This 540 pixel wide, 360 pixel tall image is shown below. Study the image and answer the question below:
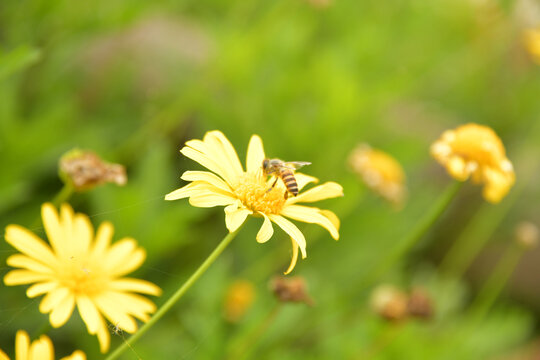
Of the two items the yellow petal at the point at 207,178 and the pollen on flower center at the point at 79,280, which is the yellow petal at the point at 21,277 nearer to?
the pollen on flower center at the point at 79,280

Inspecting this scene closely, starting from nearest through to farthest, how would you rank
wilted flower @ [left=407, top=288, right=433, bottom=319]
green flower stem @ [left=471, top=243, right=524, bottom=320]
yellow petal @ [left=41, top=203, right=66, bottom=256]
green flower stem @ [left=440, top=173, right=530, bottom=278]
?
yellow petal @ [left=41, top=203, right=66, bottom=256], wilted flower @ [left=407, top=288, right=433, bottom=319], green flower stem @ [left=471, top=243, right=524, bottom=320], green flower stem @ [left=440, top=173, right=530, bottom=278]

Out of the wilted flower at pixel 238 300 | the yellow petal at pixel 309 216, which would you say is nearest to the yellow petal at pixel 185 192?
the yellow petal at pixel 309 216

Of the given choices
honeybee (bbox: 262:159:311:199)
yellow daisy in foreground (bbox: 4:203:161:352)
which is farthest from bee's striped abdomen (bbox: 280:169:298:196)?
yellow daisy in foreground (bbox: 4:203:161:352)

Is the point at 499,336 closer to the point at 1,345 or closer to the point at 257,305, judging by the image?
the point at 257,305

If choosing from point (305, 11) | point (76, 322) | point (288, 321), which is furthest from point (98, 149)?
point (305, 11)

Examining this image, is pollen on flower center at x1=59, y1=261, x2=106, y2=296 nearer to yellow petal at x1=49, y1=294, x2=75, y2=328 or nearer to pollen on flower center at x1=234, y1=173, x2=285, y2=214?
yellow petal at x1=49, y1=294, x2=75, y2=328

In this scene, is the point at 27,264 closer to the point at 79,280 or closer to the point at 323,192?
the point at 79,280
